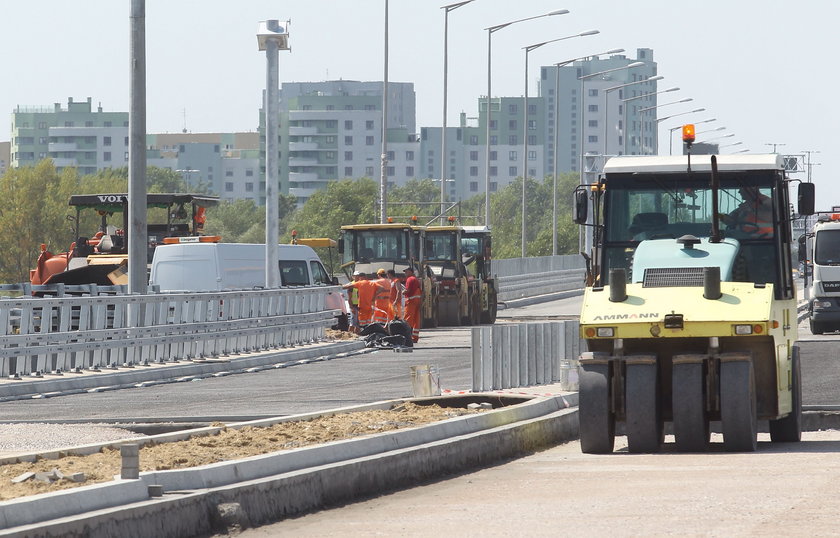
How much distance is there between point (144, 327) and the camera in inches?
1024

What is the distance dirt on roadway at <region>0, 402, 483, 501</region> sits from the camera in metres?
10.3

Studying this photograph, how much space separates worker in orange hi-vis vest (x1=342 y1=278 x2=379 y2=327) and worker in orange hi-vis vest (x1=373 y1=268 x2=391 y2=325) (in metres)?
0.08

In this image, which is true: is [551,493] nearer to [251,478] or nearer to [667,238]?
[251,478]

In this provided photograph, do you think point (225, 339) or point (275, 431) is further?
point (225, 339)

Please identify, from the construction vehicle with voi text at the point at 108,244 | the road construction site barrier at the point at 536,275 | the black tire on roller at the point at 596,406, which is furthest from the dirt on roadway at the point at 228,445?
the road construction site barrier at the point at 536,275

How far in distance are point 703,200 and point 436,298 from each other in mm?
29492

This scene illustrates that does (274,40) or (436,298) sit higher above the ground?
(274,40)

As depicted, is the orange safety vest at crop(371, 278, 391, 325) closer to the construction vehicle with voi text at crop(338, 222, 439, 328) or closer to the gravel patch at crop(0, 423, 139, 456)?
the construction vehicle with voi text at crop(338, 222, 439, 328)

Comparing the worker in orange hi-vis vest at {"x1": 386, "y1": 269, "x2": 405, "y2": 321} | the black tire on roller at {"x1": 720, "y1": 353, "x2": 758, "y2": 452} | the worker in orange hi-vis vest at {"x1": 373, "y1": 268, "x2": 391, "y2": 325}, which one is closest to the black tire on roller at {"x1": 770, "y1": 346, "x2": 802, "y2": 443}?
the black tire on roller at {"x1": 720, "y1": 353, "x2": 758, "y2": 452}

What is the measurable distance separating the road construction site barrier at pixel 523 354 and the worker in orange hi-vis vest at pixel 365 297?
1426 cm

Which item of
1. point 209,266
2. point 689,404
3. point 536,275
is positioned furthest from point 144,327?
point 536,275

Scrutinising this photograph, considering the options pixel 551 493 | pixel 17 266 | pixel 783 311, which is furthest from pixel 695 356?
pixel 17 266

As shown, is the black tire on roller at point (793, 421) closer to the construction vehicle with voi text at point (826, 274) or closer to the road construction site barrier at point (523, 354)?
the road construction site barrier at point (523, 354)

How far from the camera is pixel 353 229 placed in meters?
41.5
